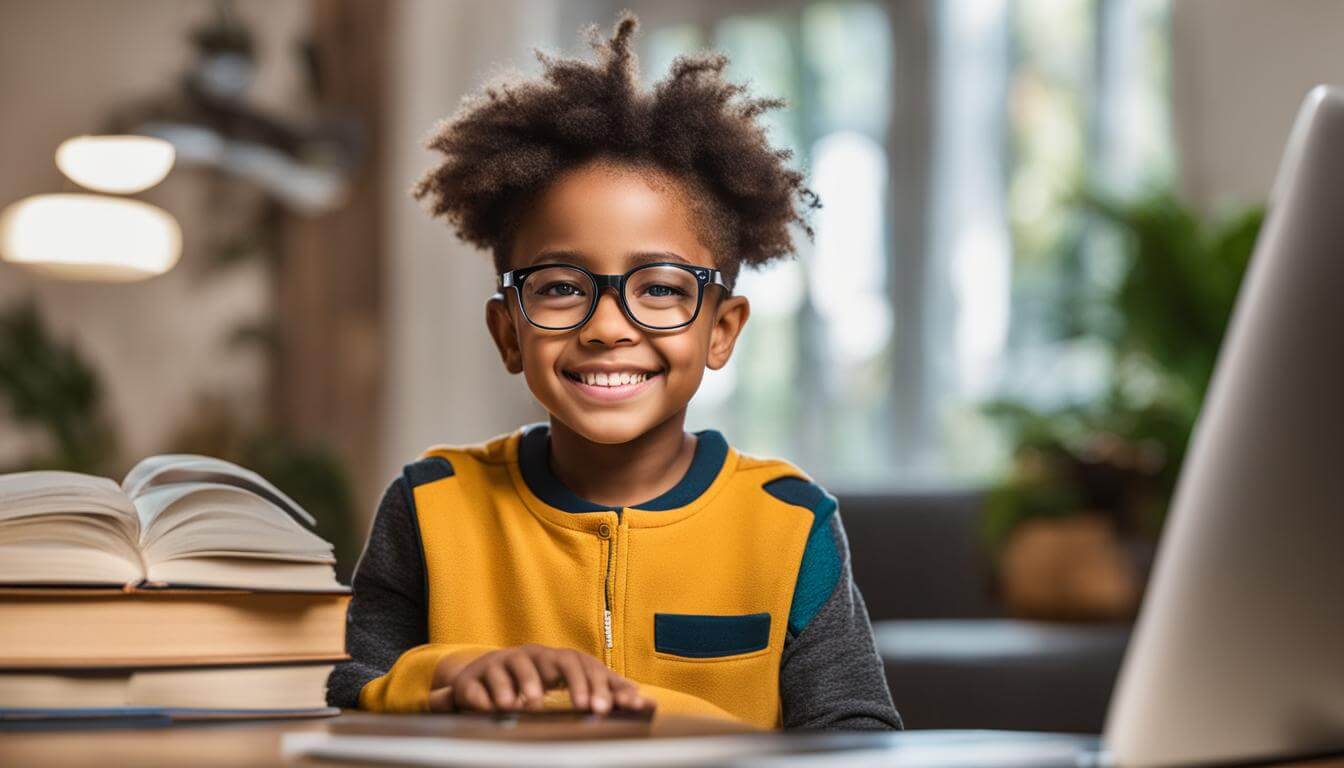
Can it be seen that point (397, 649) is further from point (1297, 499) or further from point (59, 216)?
point (59, 216)

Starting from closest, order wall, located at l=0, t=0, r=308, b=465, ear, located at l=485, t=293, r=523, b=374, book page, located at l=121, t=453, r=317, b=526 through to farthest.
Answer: book page, located at l=121, t=453, r=317, b=526
ear, located at l=485, t=293, r=523, b=374
wall, located at l=0, t=0, r=308, b=465

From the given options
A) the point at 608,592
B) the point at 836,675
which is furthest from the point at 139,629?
the point at 836,675

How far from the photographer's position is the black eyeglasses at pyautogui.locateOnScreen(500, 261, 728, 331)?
0.96 meters

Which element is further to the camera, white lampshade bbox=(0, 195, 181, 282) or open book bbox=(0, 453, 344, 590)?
white lampshade bbox=(0, 195, 181, 282)

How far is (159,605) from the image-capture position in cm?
69

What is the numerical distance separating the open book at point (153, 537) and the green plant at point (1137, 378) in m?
2.68

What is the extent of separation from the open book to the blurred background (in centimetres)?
237

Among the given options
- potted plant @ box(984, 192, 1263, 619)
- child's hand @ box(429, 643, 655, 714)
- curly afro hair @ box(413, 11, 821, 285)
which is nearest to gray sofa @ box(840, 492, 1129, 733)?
potted plant @ box(984, 192, 1263, 619)

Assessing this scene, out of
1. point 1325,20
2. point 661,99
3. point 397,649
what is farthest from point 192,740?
point 1325,20

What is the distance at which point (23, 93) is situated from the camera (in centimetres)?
395

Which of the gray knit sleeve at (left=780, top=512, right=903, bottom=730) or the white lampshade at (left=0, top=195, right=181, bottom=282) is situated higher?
the white lampshade at (left=0, top=195, right=181, bottom=282)

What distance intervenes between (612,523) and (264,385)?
13.9 ft

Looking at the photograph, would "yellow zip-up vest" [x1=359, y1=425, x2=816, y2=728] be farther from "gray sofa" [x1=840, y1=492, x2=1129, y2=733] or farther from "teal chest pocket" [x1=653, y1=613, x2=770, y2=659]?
"gray sofa" [x1=840, y1=492, x2=1129, y2=733]

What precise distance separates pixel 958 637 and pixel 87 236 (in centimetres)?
281
